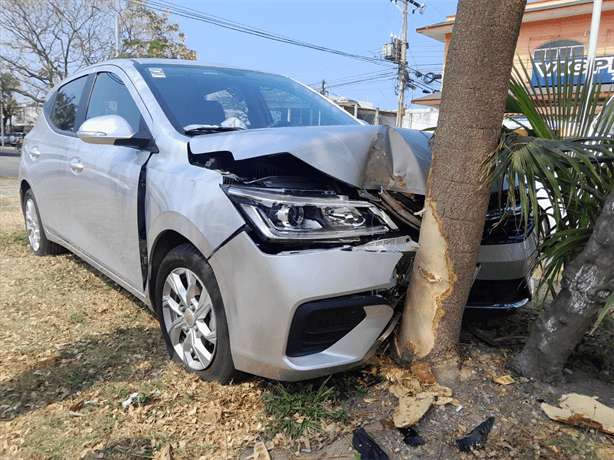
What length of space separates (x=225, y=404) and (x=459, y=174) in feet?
5.02

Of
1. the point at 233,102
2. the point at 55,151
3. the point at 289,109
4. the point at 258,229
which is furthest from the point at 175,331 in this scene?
the point at 55,151

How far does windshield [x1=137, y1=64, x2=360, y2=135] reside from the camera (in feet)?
10.3

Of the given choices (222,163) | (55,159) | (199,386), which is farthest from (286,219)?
(55,159)

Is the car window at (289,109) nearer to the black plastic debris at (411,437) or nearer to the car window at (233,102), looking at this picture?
the car window at (233,102)

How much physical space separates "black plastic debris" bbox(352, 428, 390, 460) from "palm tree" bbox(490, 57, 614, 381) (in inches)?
34.6

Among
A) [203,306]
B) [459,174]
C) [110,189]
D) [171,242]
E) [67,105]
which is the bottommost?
[203,306]

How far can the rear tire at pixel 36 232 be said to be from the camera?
5.10m

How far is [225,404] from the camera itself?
2.45m

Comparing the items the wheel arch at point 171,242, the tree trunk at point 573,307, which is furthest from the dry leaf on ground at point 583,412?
the wheel arch at point 171,242

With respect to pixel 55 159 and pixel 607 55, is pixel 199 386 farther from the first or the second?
pixel 607 55

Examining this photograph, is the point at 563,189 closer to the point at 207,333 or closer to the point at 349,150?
the point at 349,150

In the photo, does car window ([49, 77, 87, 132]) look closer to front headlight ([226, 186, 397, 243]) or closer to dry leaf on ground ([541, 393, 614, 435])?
front headlight ([226, 186, 397, 243])

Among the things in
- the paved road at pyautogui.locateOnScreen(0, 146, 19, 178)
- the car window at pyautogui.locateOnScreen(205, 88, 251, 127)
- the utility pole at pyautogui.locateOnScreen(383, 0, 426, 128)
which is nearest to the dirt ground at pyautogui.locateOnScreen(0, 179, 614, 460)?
the car window at pyautogui.locateOnScreen(205, 88, 251, 127)

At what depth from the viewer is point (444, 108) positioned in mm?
2393
